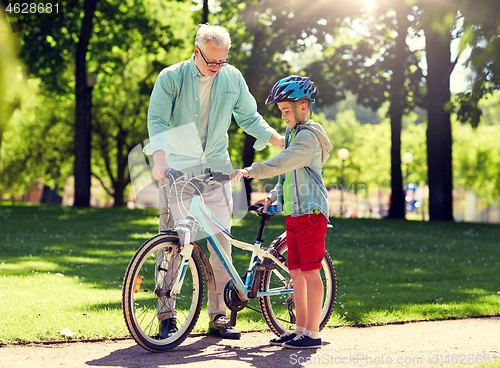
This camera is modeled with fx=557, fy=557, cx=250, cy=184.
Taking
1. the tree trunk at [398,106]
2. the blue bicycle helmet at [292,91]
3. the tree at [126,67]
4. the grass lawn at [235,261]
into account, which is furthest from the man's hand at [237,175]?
the tree at [126,67]

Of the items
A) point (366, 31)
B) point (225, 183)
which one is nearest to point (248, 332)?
point (225, 183)

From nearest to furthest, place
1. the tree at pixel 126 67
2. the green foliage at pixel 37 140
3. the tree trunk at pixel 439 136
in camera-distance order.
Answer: the tree trunk at pixel 439 136 < the tree at pixel 126 67 < the green foliage at pixel 37 140

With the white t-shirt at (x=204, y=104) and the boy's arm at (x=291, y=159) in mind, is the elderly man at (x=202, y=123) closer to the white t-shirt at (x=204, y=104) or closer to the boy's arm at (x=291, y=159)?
the white t-shirt at (x=204, y=104)

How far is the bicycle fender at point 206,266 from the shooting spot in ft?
13.7

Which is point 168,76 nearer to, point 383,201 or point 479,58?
point 479,58

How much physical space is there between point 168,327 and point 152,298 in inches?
9.9

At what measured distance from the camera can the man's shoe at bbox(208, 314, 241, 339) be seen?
444 centimetres

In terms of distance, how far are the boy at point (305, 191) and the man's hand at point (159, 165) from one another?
2.84 ft

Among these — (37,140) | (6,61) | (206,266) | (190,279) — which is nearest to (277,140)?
(206,266)

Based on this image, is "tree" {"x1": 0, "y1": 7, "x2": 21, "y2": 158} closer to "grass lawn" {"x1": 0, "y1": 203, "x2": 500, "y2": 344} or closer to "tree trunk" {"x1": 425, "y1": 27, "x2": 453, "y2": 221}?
"grass lawn" {"x1": 0, "y1": 203, "x2": 500, "y2": 344}

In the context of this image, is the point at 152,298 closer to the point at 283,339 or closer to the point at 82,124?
the point at 283,339

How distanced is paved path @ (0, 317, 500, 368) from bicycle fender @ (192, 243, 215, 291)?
449mm

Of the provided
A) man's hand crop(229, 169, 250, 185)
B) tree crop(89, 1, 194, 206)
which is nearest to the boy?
man's hand crop(229, 169, 250, 185)

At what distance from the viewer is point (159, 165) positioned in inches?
156
